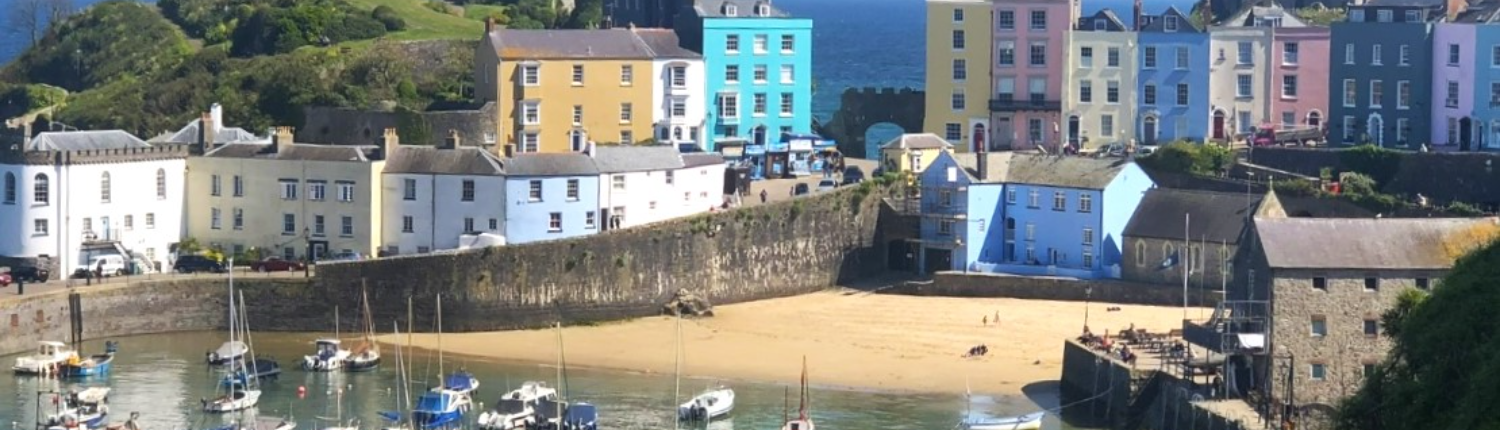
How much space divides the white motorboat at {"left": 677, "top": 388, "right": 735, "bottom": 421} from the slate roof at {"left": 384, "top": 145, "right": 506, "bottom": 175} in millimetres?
14256

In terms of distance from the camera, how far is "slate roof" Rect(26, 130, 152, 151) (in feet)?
245

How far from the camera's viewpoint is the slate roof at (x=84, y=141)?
74.8m

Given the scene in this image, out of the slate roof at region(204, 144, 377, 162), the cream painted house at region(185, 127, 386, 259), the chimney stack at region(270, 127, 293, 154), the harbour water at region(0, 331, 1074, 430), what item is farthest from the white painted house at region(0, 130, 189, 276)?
the harbour water at region(0, 331, 1074, 430)

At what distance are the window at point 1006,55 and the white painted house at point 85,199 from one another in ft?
71.2

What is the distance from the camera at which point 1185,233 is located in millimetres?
74250

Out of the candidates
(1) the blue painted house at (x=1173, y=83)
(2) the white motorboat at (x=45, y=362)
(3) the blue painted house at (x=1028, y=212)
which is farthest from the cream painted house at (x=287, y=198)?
(1) the blue painted house at (x=1173, y=83)

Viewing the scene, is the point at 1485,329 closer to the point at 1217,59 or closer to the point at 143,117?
the point at 1217,59

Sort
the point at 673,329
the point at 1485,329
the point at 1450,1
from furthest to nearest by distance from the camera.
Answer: the point at 1450,1, the point at 673,329, the point at 1485,329

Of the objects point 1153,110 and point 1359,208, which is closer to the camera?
point 1359,208

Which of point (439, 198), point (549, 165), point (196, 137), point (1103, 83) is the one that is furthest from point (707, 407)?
point (1103, 83)

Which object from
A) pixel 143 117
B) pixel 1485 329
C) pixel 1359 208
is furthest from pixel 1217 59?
pixel 1485 329

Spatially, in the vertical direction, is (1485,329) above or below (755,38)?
below

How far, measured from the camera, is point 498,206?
76.2m

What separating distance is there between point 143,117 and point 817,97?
5397 centimetres
